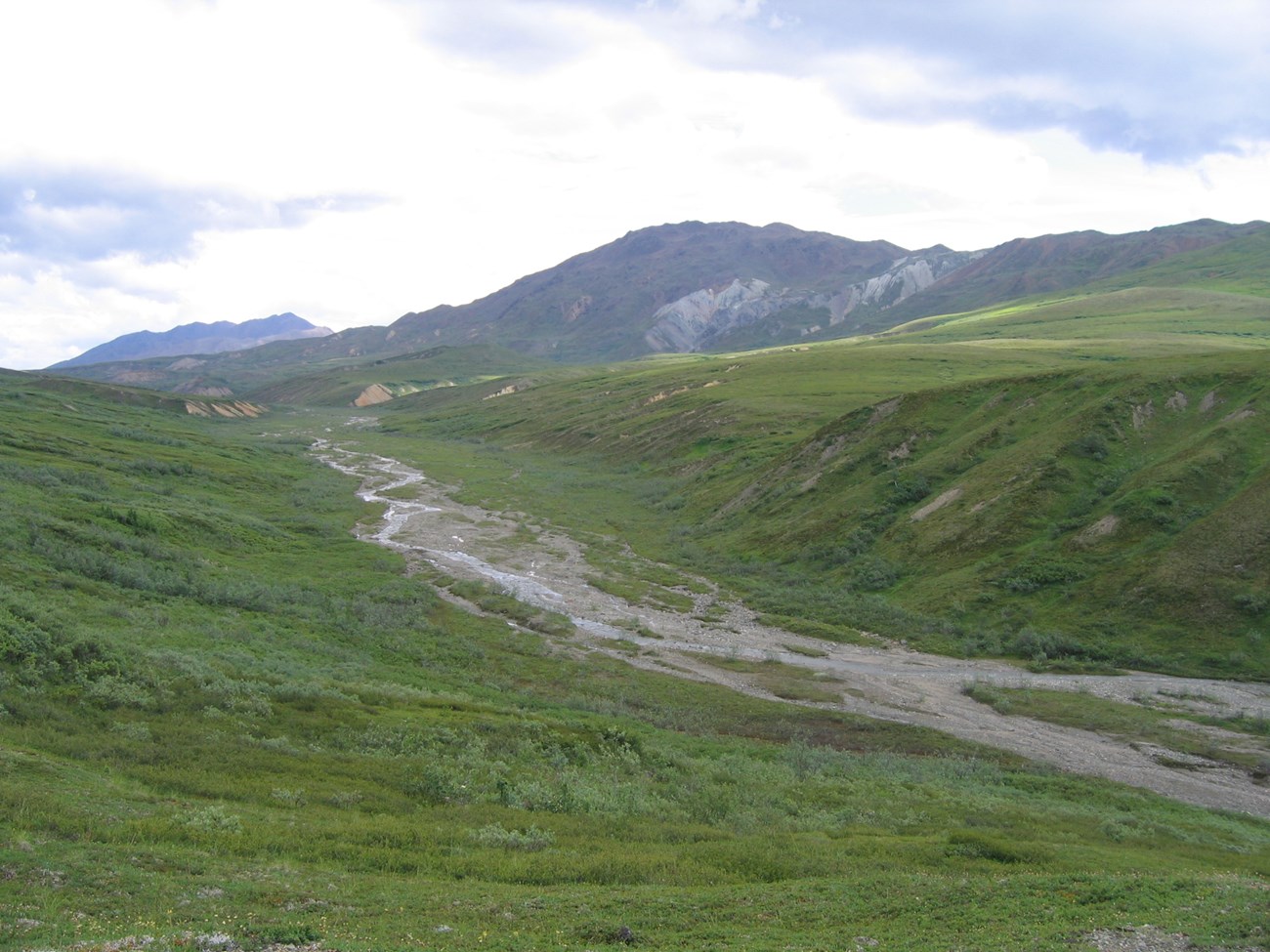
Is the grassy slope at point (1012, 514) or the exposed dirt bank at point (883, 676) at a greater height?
the grassy slope at point (1012, 514)

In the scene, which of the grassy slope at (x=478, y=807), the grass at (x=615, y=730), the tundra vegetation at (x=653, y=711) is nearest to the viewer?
the grassy slope at (x=478, y=807)

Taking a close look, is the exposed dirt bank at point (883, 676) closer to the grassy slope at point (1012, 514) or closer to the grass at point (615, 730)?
the grass at point (615, 730)

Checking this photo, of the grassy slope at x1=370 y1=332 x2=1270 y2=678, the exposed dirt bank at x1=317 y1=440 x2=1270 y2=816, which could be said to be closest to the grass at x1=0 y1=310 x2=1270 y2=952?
the grassy slope at x1=370 y1=332 x2=1270 y2=678

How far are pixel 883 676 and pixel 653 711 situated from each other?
15.3 m

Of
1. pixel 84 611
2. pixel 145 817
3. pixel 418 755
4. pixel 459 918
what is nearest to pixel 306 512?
pixel 84 611

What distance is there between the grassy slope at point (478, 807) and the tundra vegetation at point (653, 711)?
0.48 feet

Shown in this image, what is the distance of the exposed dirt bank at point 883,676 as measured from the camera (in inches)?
1353

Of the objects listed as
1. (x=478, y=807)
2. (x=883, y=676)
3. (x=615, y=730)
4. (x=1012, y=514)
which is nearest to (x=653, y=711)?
(x=615, y=730)

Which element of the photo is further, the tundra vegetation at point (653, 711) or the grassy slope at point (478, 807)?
the tundra vegetation at point (653, 711)

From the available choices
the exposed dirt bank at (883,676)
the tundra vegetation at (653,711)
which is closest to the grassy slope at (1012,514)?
the tundra vegetation at (653,711)

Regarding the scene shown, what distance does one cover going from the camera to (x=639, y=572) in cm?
7075

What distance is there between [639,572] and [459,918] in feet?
181

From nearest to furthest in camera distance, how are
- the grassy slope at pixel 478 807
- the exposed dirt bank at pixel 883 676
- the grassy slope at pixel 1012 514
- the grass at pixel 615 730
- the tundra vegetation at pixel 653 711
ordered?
the grassy slope at pixel 478 807
the grass at pixel 615 730
the tundra vegetation at pixel 653 711
the exposed dirt bank at pixel 883 676
the grassy slope at pixel 1012 514

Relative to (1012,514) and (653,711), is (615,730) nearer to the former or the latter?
(653,711)
